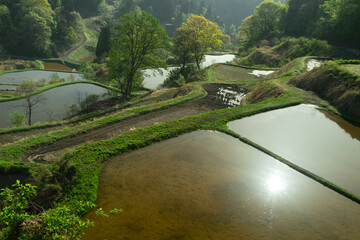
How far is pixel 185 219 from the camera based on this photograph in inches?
428

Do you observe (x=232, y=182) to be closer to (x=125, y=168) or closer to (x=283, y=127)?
(x=125, y=168)

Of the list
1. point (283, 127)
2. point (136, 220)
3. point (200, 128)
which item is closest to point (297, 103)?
point (283, 127)

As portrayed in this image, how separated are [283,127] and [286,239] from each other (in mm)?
12214

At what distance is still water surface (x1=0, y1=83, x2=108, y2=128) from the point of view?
84.4 ft

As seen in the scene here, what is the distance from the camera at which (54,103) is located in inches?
1146

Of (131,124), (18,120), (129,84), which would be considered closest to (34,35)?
(129,84)

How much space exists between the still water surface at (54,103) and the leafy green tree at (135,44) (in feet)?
16.4

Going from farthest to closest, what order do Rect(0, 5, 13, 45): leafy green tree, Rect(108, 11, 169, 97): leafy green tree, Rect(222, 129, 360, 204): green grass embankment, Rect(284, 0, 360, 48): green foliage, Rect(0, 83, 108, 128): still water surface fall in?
1. Rect(0, 5, 13, 45): leafy green tree
2. Rect(284, 0, 360, 48): green foliage
3. Rect(108, 11, 169, 97): leafy green tree
4. Rect(0, 83, 108, 128): still water surface
5. Rect(222, 129, 360, 204): green grass embankment

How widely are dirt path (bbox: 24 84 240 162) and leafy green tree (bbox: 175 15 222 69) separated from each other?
17.7 metres

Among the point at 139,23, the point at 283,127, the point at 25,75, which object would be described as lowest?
the point at 25,75

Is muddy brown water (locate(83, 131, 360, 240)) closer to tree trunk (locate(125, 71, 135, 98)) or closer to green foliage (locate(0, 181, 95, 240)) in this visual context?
green foliage (locate(0, 181, 95, 240))

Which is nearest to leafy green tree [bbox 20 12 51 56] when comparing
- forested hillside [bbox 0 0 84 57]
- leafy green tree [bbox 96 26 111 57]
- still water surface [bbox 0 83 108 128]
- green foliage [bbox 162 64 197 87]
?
forested hillside [bbox 0 0 84 57]

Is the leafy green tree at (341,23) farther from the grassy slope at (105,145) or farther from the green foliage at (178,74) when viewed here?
the grassy slope at (105,145)

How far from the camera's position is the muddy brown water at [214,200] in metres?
10.4
